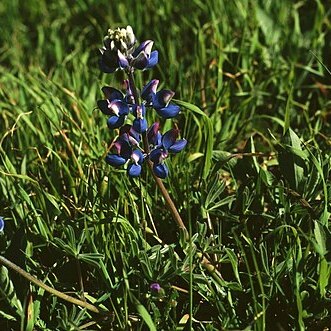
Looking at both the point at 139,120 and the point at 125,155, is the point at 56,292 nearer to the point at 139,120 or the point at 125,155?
the point at 125,155

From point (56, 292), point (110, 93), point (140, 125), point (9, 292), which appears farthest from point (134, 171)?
point (9, 292)

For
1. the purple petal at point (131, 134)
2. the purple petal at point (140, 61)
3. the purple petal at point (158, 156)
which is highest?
the purple petal at point (140, 61)

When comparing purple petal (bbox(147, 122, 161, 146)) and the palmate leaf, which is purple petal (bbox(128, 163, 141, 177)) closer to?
purple petal (bbox(147, 122, 161, 146))

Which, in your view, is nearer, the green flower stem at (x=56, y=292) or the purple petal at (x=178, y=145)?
the green flower stem at (x=56, y=292)

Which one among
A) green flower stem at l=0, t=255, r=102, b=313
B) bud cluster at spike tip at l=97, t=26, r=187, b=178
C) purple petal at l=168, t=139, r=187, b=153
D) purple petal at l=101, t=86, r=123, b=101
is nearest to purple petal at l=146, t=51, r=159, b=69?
bud cluster at spike tip at l=97, t=26, r=187, b=178

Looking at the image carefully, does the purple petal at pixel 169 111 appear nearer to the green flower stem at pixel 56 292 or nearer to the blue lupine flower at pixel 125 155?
the blue lupine flower at pixel 125 155

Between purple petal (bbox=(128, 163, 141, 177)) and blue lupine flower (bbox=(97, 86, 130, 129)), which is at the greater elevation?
blue lupine flower (bbox=(97, 86, 130, 129))

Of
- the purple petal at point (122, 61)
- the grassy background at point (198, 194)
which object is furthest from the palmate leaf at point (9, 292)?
the purple petal at point (122, 61)

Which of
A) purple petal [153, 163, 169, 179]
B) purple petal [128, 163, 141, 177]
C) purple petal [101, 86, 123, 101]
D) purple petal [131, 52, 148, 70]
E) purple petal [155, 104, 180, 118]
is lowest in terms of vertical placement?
purple petal [153, 163, 169, 179]
